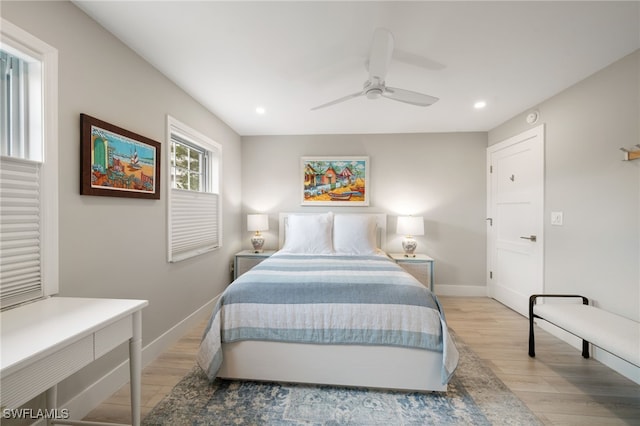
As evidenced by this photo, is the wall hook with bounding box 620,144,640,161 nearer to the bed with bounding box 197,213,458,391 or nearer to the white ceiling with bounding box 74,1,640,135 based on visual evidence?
the white ceiling with bounding box 74,1,640,135

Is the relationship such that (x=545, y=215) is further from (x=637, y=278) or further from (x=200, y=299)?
(x=200, y=299)

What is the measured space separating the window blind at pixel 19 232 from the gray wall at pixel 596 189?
12.6 feet

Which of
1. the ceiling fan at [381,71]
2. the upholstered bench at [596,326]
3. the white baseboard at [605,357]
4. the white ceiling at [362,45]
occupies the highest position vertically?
the white ceiling at [362,45]

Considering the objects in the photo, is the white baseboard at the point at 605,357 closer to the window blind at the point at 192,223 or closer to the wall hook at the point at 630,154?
the wall hook at the point at 630,154

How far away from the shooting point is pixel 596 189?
218cm

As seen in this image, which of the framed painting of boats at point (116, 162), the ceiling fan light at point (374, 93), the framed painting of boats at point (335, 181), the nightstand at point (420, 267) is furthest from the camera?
the framed painting of boats at point (335, 181)

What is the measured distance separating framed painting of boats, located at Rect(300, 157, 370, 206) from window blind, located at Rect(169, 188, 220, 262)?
4.47ft

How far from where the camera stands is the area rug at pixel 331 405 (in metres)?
1.50

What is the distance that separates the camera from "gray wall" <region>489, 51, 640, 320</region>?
6.33 feet

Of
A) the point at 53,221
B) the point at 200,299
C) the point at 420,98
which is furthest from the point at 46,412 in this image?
the point at 420,98

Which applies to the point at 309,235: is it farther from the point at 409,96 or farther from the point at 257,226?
the point at 409,96

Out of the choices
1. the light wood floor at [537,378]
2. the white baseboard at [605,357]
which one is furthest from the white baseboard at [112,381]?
the white baseboard at [605,357]

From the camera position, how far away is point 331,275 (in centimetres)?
206

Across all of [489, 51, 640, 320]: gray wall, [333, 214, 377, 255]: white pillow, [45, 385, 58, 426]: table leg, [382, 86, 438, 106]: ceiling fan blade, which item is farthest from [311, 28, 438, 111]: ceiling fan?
[45, 385, 58, 426]: table leg
